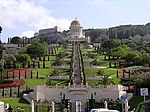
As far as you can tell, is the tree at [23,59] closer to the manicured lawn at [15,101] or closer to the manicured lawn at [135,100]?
the manicured lawn at [15,101]

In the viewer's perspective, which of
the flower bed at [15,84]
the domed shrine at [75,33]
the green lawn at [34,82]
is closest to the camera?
the flower bed at [15,84]

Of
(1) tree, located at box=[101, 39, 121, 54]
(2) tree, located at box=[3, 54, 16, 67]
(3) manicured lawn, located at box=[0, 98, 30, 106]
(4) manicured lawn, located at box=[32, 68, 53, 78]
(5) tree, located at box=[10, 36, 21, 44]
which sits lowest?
(3) manicured lawn, located at box=[0, 98, 30, 106]

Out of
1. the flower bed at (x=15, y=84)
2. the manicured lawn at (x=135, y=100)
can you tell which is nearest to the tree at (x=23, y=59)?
the flower bed at (x=15, y=84)

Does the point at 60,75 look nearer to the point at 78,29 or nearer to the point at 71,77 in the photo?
the point at 71,77

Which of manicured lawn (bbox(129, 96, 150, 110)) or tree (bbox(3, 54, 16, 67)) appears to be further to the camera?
tree (bbox(3, 54, 16, 67))

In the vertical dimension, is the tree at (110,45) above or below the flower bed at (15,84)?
above

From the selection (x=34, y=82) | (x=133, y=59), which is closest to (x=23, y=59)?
(x=133, y=59)

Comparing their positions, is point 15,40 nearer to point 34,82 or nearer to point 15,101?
point 34,82

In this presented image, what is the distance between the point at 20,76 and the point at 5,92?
13530 millimetres

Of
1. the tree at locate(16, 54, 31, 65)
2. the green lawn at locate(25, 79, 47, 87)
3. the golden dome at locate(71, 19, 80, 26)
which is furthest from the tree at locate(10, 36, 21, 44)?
the green lawn at locate(25, 79, 47, 87)

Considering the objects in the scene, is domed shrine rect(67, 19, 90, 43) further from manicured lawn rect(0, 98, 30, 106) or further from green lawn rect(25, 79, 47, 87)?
manicured lawn rect(0, 98, 30, 106)

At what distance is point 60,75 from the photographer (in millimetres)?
65062

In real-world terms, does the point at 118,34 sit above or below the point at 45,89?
above

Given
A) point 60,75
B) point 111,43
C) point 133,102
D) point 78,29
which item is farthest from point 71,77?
point 78,29
